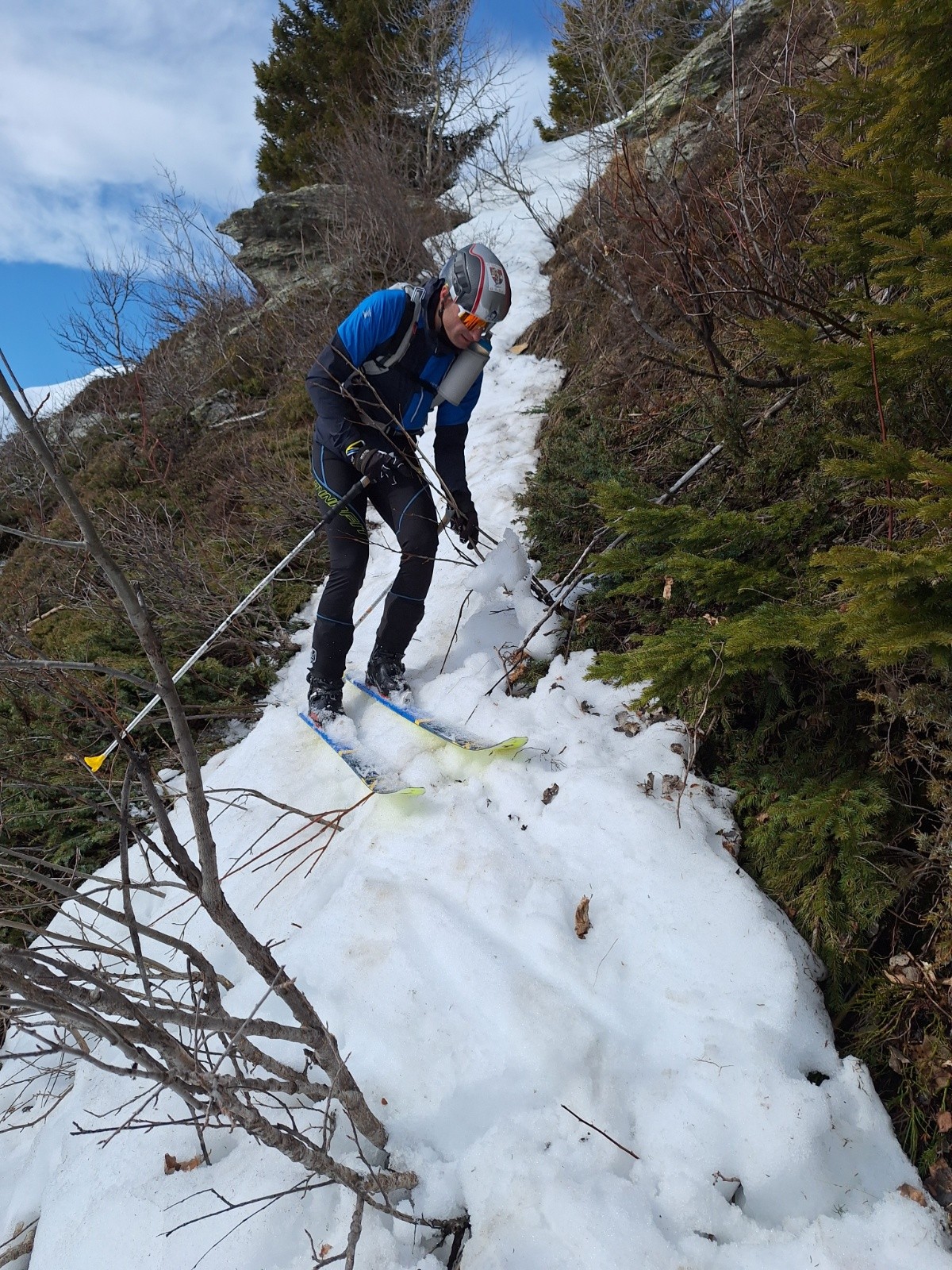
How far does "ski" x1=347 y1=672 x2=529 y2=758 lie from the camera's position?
10.0 ft

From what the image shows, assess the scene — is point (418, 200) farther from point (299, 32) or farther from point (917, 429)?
point (917, 429)

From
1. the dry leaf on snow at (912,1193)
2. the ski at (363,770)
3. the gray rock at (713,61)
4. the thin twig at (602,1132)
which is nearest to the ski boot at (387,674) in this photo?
the ski at (363,770)

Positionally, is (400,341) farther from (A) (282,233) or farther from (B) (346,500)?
(A) (282,233)

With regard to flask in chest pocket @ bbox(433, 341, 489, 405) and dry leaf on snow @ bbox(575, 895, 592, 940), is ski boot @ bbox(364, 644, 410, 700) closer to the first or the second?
flask in chest pocket @ bbox(433, 341, 489, 405)

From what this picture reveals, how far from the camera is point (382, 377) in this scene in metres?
3.75

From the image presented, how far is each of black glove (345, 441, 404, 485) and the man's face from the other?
0.72 meters

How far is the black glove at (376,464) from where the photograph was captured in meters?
3.63

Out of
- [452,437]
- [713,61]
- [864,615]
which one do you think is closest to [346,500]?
[452,437]

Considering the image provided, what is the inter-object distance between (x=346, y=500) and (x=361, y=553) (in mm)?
309

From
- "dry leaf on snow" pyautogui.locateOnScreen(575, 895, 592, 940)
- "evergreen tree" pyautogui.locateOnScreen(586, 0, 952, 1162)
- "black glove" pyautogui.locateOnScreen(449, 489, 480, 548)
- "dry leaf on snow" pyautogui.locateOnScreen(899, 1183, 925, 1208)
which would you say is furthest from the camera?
"black glove" pyautogui.locateOnScreen(449, 489, 480, 548)

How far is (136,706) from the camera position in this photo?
4.86 metres

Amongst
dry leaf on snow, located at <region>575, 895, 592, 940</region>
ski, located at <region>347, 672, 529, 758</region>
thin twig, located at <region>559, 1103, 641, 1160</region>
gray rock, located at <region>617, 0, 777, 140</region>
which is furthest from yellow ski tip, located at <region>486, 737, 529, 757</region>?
gray rock, located at <region>617, 0, 777, 140</region>

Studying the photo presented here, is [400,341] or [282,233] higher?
[282,233]

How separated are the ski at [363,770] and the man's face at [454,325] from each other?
2.29m
